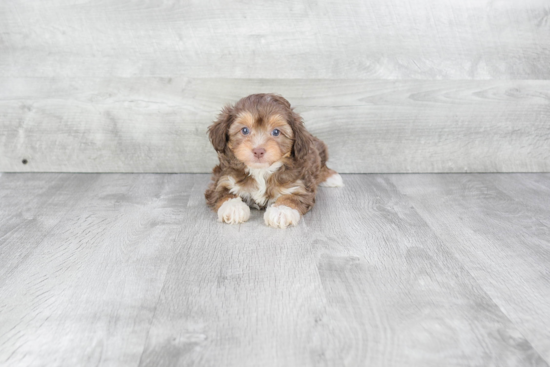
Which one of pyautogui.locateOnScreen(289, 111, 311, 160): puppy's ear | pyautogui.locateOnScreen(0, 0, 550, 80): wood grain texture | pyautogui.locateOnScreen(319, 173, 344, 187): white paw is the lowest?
pyautogui.locateOnScreen(319, 173, 344, 187): white paw

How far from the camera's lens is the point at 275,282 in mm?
1844

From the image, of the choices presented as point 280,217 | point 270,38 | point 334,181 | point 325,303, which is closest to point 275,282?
point 325,303

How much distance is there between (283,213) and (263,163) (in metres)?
0.25

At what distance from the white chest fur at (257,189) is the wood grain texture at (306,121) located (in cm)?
80

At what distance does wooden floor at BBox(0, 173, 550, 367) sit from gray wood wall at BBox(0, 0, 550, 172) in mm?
538

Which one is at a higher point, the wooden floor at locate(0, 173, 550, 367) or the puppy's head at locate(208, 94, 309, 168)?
the puppy's head at locate(208, 94, 309, 168)

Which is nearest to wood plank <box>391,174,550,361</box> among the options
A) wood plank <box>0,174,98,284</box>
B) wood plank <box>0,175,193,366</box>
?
wood plank <box>0,175,193,366</box>

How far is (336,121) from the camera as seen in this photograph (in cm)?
331

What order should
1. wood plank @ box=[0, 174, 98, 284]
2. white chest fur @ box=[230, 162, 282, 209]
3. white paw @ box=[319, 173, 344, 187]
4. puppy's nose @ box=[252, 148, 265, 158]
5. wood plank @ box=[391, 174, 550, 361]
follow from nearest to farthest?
wood plank @ box=[391, 174, 550, 361] < wood plank @ box=[0, 174, 98, 284] < puppy's nose @ box=[252, 148, 265, 158] < white chest fur @ box=[230, 162, 282, 209] < white paw @ box=[319, 173, 344, 187]

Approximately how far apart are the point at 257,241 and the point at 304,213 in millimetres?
407

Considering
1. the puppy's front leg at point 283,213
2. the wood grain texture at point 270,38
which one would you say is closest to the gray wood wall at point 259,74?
the wood grain texture at point 270,38

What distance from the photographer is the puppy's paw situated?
2.38 m

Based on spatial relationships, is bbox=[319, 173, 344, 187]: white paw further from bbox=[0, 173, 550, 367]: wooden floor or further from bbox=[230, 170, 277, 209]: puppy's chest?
bbox=[230, 170, 277, 209]: puppy's chest

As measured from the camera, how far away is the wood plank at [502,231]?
→ 1.72 meters
